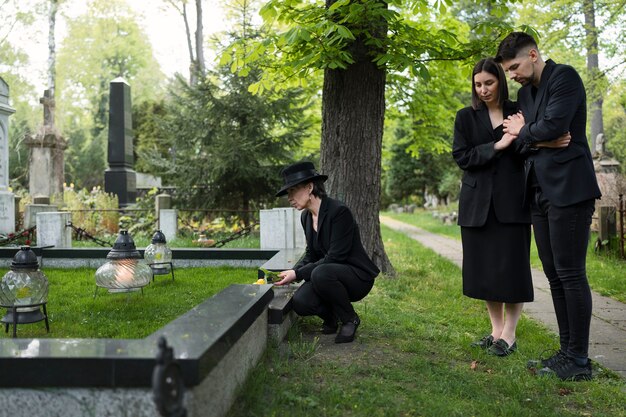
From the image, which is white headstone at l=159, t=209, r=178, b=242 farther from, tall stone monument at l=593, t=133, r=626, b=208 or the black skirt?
tall stone monument at l=593, t=133, r=626, b=208

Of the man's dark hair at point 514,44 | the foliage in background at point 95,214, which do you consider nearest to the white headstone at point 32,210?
the foliage in background at point 95,214

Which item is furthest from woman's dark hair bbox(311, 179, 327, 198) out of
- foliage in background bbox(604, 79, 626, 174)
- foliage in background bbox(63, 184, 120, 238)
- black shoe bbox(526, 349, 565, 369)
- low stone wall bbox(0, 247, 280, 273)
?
foliage in background bbox(604, 79, 626, 174)

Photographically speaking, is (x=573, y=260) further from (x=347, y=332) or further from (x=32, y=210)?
(x=32, y=210)

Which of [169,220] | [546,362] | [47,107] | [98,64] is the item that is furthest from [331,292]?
[98,64]

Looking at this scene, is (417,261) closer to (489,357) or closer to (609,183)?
(489,357)

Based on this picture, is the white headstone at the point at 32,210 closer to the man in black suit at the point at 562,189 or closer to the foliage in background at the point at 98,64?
the man in black suit at the point at 562,189

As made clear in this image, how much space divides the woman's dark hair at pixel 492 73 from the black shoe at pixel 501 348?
1712 mm

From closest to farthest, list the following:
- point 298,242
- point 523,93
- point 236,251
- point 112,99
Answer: point 523,93 < point 236,251 < point 298,242 < point 112,99

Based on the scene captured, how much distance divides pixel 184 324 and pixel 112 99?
14849mm

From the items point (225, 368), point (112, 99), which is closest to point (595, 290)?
point (225, 368)

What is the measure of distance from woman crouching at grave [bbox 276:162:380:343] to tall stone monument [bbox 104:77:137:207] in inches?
473

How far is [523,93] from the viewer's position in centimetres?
371

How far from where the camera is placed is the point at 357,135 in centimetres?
676

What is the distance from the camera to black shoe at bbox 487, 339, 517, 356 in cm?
381
